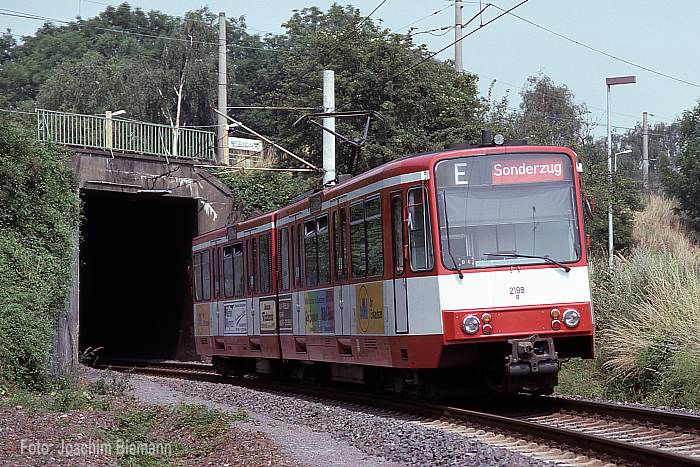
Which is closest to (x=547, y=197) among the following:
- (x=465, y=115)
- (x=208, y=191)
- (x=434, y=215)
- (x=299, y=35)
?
(x=434, y=215)

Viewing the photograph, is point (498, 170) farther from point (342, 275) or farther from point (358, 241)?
point (342, 275)

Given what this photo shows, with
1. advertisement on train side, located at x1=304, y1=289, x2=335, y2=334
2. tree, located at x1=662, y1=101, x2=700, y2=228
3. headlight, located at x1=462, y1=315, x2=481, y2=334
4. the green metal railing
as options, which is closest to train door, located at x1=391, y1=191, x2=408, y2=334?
headlight, located at x1=462, y1=315, x2=481, y2=334

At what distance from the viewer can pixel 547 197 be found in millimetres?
13047

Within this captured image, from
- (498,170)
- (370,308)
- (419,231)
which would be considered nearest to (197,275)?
(370,308)

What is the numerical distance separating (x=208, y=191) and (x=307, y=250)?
14172 mm

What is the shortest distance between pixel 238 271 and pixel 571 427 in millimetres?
11199

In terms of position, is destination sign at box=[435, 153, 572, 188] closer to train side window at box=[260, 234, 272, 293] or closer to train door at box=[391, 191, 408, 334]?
train door at box=[391, 191, 408, 334]

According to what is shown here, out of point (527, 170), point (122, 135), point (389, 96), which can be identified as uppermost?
point (389, 96)

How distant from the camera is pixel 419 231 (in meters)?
13.0

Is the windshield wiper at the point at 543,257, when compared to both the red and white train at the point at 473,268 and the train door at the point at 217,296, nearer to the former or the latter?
the red and white train at the point at 473,268

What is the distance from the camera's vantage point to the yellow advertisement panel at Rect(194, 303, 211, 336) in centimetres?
2439

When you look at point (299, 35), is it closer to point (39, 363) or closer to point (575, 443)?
point (39, 363)

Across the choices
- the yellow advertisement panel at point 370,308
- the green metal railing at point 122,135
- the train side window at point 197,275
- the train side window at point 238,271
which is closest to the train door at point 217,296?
the train side window at point 238,271

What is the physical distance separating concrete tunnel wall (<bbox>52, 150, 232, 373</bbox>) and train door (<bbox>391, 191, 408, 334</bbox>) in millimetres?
9694
